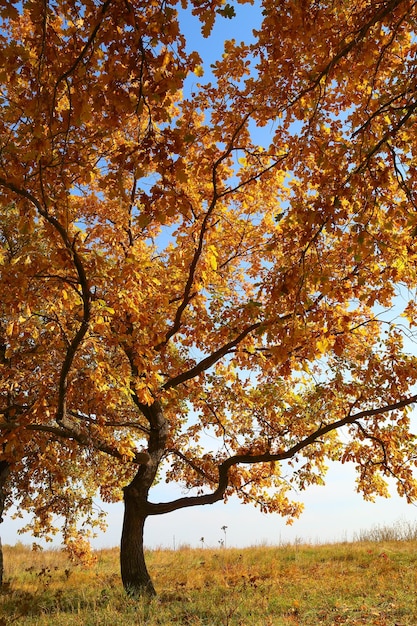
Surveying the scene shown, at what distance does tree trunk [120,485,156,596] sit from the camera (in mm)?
10555

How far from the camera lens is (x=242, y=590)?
9938mm

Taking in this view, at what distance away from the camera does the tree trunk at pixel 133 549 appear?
10.6 metres

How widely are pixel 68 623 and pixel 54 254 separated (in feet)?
17.5

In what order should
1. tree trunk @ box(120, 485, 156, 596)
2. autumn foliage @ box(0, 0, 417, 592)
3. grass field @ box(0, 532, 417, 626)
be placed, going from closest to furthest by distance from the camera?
autumn foliage @ box(0, 0, 417, 592) < grass field @ box(0, 532, 417, 626) < tree trunk @ box(120, 485, 156, 596)

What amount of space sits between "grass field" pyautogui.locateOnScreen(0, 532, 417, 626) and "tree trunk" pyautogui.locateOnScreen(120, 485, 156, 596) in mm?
341

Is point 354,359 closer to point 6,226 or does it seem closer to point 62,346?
point 62,346

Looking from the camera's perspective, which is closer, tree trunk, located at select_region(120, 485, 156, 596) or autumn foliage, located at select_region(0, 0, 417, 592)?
autumn foliage, located at select_region(0, 0, 417, 592)

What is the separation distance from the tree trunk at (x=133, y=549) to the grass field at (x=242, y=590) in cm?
34

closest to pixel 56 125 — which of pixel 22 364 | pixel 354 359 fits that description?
pixel 22 364

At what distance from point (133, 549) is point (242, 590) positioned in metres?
2.57

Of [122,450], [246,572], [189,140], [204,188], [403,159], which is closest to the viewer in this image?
[189,140]

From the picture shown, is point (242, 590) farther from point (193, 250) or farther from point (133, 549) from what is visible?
point (193, 250)

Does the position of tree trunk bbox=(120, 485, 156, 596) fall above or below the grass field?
→ above

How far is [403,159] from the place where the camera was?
20.8ft
